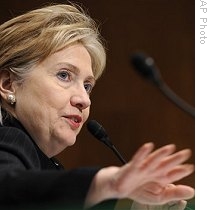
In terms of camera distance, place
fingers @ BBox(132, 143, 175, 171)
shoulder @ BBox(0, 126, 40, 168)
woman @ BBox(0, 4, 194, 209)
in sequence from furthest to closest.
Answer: woman @ BBox(0, 4, 194, 209), shoulder @ BBox(0, 126, 40, 168), fingers @ BBox(132, 143, 175, 171)

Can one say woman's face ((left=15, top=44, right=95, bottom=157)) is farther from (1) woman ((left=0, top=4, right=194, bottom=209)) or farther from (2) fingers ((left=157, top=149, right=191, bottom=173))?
(2) fingers ((left=157, top=149, right=191, bottom=173))

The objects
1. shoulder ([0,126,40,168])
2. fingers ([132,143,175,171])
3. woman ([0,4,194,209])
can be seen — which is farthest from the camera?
woman ([0,4,194,209])

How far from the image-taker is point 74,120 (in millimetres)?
1159

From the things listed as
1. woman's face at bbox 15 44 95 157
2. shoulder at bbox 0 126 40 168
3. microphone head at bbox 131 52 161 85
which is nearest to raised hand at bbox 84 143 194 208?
microphone head at bbox 131 52 161 85

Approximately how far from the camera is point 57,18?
122 cm

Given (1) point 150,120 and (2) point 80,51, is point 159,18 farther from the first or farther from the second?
(2) point 80,51

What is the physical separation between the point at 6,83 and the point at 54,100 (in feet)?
0.43

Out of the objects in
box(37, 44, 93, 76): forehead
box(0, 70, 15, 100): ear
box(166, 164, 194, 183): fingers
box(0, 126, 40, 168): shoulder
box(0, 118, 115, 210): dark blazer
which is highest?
box(166, 164, 194, 183): fingers

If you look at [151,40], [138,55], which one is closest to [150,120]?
[151,40]

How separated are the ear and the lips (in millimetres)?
130

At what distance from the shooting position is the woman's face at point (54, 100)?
1129mm

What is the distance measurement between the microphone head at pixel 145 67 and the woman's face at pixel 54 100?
43cm

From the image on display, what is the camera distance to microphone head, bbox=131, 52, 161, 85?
0.71m

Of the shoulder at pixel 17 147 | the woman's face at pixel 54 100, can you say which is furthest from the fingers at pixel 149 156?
the woman's face at pixel 54 100
